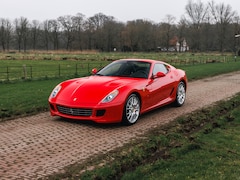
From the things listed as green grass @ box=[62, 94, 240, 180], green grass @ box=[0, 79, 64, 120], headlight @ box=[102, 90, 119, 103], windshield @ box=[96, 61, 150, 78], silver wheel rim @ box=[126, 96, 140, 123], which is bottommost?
green grass @ box=[62, 94, 240, 180]

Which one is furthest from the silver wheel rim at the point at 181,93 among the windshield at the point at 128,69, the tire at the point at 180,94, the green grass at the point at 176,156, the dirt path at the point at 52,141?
the green grass at the point at 176,156

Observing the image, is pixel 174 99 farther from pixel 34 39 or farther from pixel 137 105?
pixel 34 39

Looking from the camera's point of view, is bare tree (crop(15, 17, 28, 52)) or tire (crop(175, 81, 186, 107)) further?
bare tree (crop(15, 17, 28, 52))

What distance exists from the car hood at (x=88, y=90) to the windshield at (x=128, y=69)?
447 millimetres

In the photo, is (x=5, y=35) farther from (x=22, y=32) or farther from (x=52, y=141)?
(x=52, y=141)

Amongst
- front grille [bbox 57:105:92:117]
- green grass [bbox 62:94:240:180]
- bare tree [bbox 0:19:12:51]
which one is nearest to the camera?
green grass [bbox 62:94:240:180]

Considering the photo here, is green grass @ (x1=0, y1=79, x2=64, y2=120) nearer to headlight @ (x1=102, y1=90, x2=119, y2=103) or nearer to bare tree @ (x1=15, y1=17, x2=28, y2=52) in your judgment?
headlight @ (x1=102, y1=90, x2=119, y2=103)

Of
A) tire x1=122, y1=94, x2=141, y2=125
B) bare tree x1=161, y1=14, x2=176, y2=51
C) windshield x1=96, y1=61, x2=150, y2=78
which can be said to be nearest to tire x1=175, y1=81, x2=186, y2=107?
windshield x1=96, y1=61, x2=150, y2=78

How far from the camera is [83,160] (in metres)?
4.98

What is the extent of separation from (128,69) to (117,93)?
1620 millimetres

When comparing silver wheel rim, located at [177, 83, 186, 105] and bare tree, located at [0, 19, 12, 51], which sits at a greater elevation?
bare tree, located at [0, 19, 12, 51]

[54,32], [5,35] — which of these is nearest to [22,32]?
[5,35]

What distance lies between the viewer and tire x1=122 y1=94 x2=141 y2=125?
23.0 feet

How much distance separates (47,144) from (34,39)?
11055 cm
